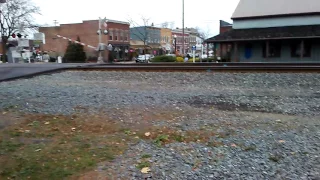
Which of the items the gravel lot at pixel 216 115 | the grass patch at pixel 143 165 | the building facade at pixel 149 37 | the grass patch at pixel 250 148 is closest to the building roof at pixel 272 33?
the gravel lot at pixel 216 115

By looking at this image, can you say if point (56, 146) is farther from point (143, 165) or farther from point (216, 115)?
point (216, 115)

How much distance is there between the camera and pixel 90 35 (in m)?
53.8

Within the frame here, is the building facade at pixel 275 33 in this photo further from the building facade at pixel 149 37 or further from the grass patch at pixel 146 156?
the building facade at pixel 149 37

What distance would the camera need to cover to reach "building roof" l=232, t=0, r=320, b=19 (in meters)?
28.6

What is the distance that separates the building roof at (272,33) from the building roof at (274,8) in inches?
65.2

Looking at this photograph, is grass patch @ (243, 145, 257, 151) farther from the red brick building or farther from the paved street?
the red brick building

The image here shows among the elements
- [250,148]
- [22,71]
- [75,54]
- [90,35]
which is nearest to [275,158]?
[250,148]

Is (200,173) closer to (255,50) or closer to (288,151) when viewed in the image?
(288,151)

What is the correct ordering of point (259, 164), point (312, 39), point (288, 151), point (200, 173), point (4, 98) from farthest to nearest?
point (312, 39) → point (4, 98) → point (288, 151) → point (259, 164) → point (200, 173)

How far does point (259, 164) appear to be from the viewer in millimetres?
3809

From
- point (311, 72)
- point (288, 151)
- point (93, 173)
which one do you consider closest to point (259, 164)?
point (288, 151)

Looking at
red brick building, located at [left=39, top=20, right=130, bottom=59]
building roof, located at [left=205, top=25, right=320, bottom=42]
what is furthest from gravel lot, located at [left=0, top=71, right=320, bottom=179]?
red brick building, located at [left=39, top=20, right=130, bottom=59]

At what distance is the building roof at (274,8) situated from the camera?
2864 cm

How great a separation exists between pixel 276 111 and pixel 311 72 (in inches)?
287
